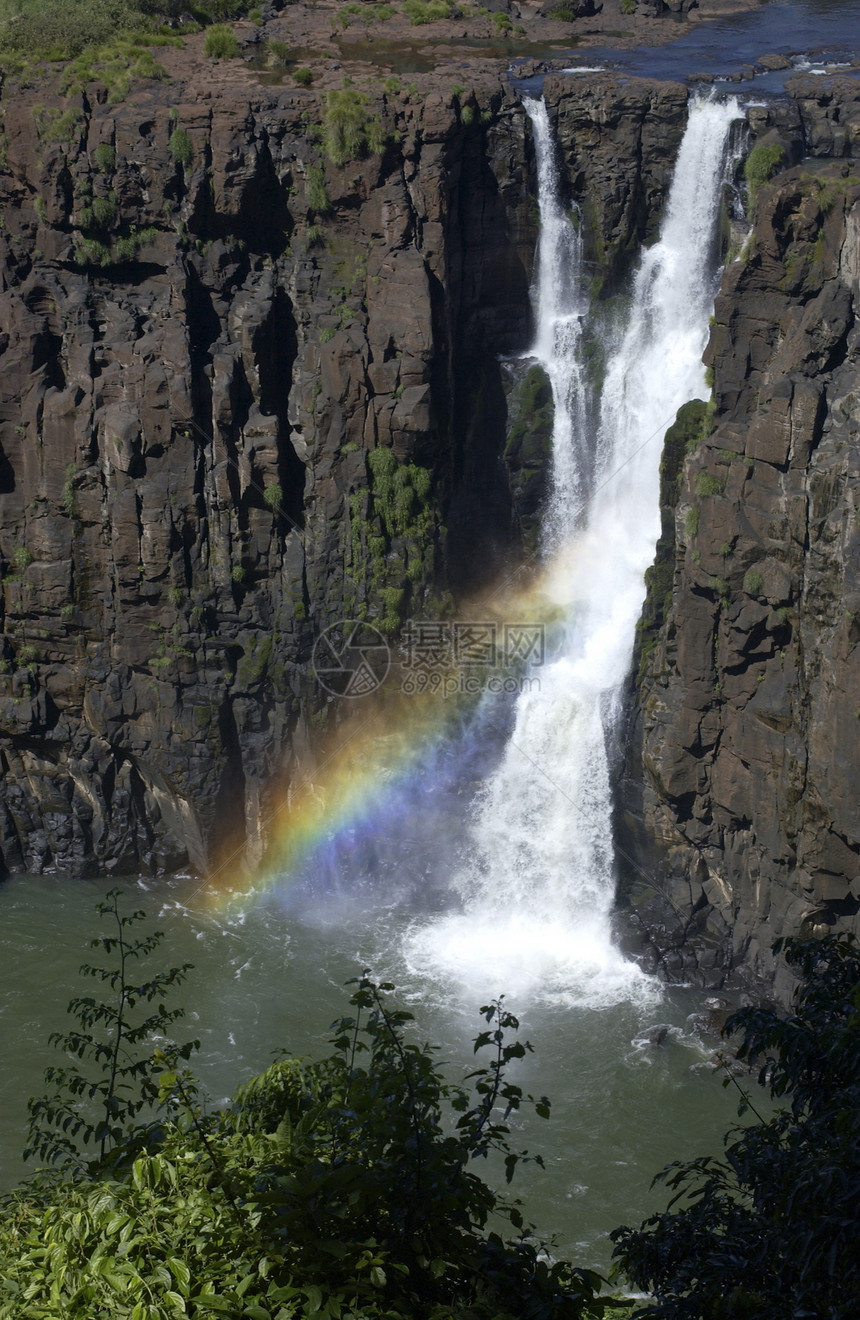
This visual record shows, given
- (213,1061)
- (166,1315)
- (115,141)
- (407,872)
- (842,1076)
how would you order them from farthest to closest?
1. (407,872)
2. (115,141)
3. (213,1061)
4. (842,1076)
5. (166,1315)

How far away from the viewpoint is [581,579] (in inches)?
1228

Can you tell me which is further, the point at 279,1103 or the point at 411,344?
the point at 411,344

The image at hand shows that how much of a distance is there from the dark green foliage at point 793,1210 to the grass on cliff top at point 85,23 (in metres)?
30.6

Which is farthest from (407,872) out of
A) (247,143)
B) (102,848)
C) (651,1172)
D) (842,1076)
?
(842,1076)

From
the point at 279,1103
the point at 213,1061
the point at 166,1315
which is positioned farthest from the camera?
the point at 213,1061

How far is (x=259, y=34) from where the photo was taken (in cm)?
3566

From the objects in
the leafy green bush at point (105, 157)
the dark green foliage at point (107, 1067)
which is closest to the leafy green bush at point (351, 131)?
the leafy green bush at point (105, 157)

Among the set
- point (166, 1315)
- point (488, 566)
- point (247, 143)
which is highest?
point (247, 143)

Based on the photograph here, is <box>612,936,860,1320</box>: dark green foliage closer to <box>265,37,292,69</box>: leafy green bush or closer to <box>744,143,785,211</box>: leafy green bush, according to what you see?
<box>744,143,785,211</box>: leafy green bush

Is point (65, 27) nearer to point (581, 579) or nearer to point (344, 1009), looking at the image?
point (581, 579)

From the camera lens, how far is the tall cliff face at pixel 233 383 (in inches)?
1140

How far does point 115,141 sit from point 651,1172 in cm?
2544

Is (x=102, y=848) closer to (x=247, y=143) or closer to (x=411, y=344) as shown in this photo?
(x=411, y=344)

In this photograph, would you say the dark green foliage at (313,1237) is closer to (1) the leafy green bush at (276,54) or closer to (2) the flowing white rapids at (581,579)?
(2) the flowing white rapids at (581,579)
